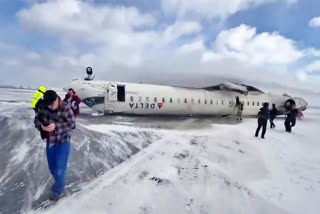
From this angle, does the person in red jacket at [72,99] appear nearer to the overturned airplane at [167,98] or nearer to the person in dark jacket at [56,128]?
the overturned airplane at [167,98]

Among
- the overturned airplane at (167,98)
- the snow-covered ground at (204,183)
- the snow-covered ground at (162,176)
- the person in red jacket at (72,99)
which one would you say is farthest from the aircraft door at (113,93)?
the snow-covered ground at (204,183)

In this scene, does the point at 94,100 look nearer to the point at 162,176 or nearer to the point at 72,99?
the point at 72,99

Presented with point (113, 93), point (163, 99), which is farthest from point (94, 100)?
point (163, 99)

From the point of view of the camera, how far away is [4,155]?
6.37 metres

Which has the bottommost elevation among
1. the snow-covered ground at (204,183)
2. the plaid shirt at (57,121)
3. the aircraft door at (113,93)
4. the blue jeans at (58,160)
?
the snow-covered ground at (204,183)

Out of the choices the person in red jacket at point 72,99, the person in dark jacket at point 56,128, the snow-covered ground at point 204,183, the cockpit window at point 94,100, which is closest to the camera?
the person in dark jacket at point 56,128

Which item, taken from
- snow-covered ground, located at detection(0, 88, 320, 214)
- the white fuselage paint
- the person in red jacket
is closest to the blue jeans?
snow-covered ground, located at detection(0, 88, 320, 214)

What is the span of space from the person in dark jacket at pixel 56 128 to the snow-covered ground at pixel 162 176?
0.52 metres

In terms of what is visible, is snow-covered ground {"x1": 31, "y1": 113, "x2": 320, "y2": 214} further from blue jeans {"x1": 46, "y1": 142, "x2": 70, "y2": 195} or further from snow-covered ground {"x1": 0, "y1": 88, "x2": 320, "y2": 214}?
blue jeans {"x1": 46, "y1": 142, "x2": 70, "y2": 195}

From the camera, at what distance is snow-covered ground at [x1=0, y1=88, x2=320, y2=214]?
430 centimetres

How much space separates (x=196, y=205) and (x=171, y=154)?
2981 millimetres

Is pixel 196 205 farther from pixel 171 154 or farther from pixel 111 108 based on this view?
pixel 111 108

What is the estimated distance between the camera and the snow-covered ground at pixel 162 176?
4.30 m

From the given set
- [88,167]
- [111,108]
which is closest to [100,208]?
[88,167]
